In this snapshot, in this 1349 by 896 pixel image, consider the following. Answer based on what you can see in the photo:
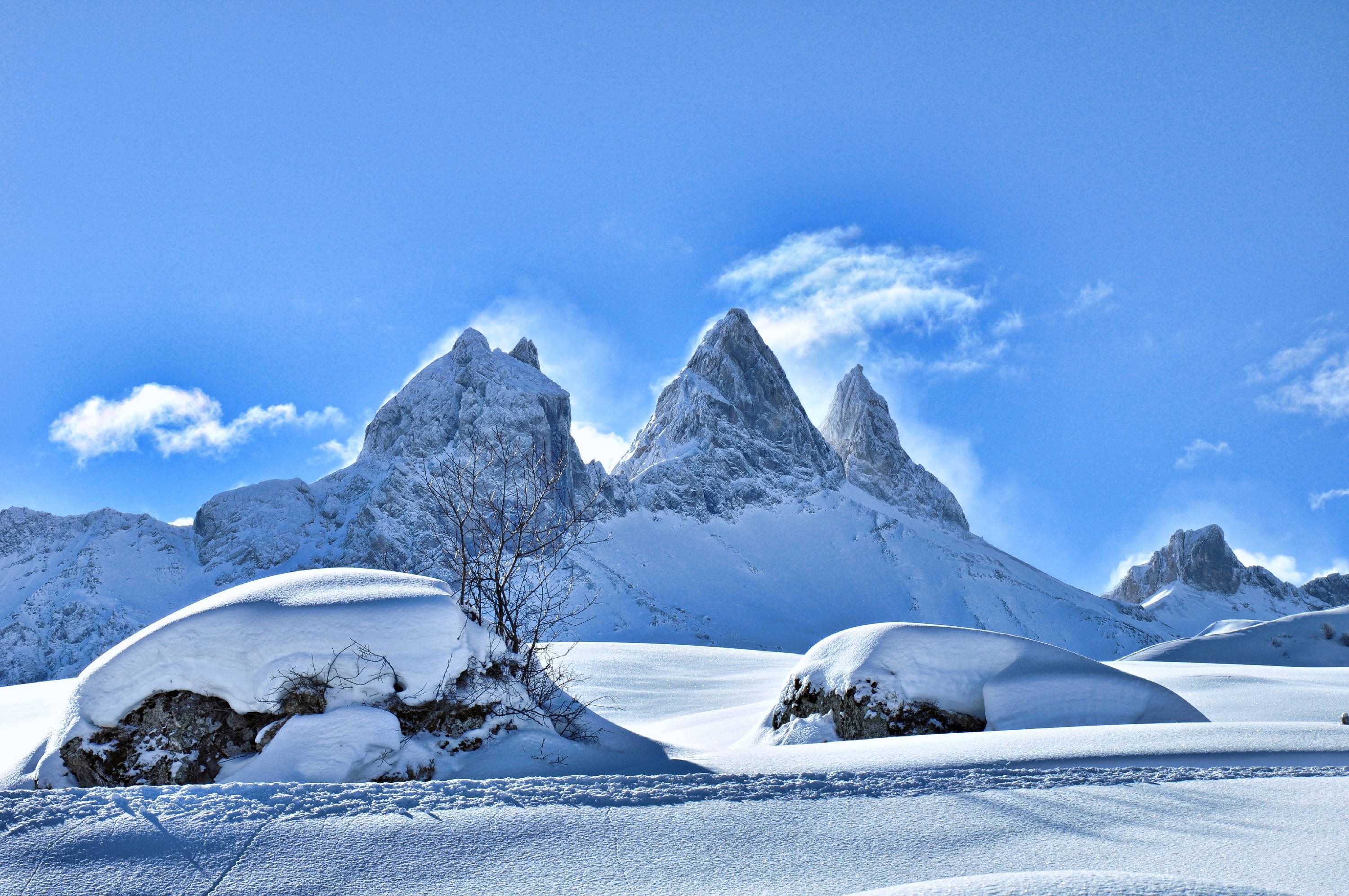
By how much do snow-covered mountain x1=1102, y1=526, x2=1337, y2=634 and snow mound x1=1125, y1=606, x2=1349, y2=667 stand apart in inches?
4655

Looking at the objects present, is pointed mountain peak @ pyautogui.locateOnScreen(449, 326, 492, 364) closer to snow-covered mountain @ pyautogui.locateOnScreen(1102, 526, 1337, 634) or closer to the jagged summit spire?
snow-covered mountain @ pyautogui.locateOnScreen(1102, 526, 1337, 634)

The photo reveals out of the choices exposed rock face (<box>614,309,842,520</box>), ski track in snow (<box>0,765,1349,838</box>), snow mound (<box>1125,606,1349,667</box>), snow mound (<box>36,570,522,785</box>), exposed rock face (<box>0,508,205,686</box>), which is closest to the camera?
ski track in snow (<box>0,765,1349,838</box>)

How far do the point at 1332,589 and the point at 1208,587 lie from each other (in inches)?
676

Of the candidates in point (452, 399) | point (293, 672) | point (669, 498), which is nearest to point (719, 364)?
point (669, 498)

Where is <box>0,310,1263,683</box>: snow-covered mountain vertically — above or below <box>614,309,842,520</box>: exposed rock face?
below

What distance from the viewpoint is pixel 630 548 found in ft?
275

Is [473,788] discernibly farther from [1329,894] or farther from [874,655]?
[874,655]

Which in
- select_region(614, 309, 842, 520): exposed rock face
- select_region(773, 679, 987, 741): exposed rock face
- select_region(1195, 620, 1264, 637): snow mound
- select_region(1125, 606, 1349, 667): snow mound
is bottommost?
select_region(773, 679, 987, 741): exposed rock face

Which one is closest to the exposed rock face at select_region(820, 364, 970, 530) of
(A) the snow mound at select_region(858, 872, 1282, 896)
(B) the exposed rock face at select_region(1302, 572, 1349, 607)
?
(B) the exposed rock face at select_region(1302, 572, 1349, 607)

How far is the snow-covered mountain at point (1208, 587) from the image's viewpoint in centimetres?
12731

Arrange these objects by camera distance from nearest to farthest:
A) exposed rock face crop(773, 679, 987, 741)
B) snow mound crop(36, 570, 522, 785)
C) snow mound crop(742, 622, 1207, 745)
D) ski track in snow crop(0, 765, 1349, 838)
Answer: ski track in snow crop(0, 765, 1349, 838) → snow mound crop(36, 570, 522, 785) → snow mound crop(742, 622, 1207, 745) → exposed rock face crop(773, 679, 987, 741)

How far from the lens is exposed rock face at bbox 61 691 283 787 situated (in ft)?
16.0

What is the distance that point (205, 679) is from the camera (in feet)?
16.6

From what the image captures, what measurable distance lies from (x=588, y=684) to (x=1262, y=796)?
422 inches
